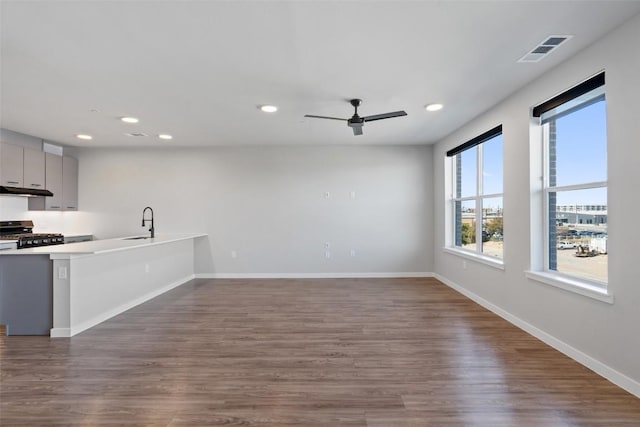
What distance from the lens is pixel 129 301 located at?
4156mm

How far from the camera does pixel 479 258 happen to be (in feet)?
14.2

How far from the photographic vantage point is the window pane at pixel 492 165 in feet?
13.4

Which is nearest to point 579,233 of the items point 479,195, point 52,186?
point 479,195

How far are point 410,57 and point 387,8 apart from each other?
0.71 m

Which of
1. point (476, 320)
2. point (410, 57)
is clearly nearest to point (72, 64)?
point (410, 57)

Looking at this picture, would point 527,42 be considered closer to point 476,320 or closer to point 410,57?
point 410,57

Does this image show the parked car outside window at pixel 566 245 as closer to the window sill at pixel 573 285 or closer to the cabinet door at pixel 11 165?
the window sill at pixel 573 285

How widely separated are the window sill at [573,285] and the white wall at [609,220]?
0.05 metres

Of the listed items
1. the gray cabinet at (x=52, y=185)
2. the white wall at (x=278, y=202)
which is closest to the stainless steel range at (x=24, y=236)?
the gray cabinet at (x=52, y=185)

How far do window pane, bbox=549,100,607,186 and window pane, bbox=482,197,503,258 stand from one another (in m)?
1.00

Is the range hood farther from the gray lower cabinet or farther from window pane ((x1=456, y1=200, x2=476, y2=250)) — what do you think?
window pane ((x1=456, y1=200, x2=476, y2=250))

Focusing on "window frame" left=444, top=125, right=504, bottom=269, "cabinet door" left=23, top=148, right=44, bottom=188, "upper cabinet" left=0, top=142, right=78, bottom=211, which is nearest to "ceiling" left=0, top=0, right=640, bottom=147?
"window frame" left=444, top=125, right=504, bottom=269

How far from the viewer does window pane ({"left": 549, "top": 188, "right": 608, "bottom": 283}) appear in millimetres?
2570

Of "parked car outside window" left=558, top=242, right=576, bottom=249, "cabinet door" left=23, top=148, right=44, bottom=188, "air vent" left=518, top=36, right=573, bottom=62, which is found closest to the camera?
"air vent" left=518, top=36, right=573, bottom=62
